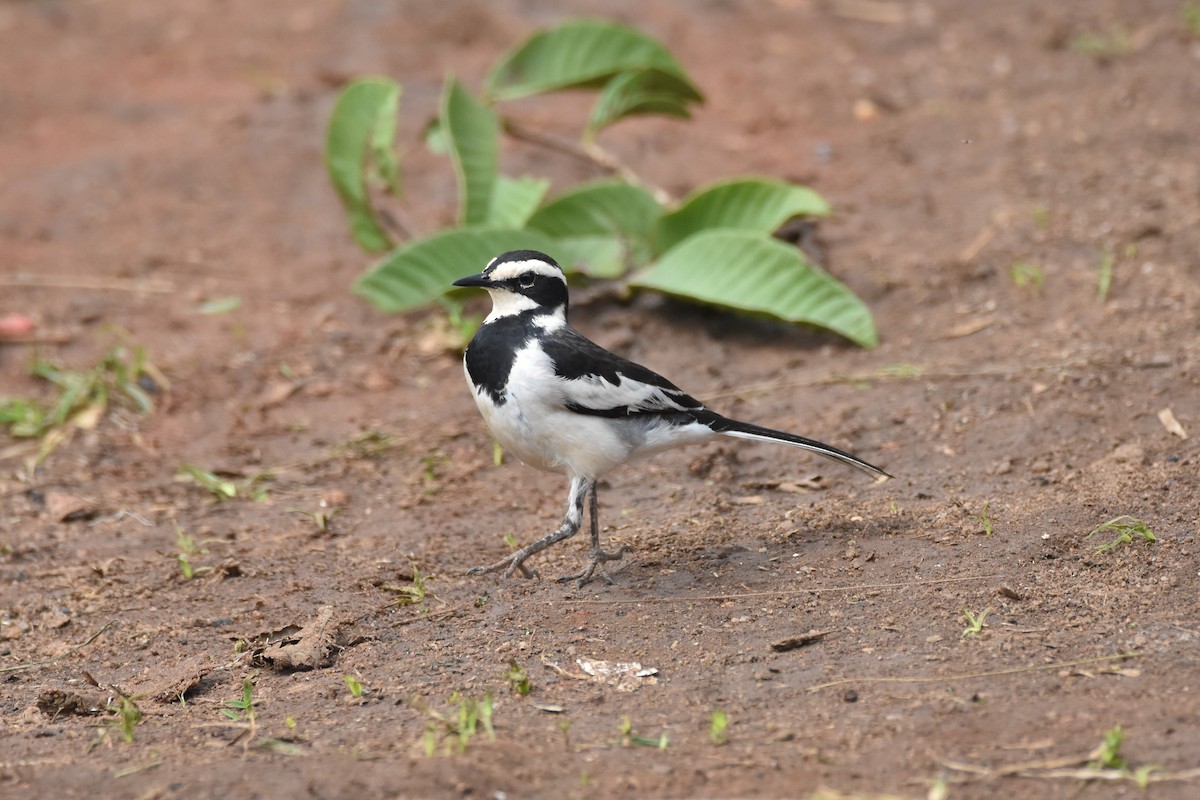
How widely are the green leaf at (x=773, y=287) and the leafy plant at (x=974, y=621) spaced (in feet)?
8.28

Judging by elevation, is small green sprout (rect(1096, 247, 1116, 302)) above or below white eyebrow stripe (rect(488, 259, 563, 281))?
below

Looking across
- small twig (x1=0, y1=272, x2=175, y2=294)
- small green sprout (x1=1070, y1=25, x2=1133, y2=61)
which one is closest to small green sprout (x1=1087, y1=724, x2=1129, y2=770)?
small twig (x1=0, y1=272, x2=175, y2=294)

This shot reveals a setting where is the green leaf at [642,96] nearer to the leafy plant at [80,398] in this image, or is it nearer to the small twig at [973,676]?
the leafy plant at [80,398]

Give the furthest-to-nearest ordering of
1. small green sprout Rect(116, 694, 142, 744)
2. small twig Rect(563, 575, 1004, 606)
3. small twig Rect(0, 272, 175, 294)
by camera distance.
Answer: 1. small twig Rect(0, 272, 175, 294)
2. small twig Rect(563, 575, 1004, 606)
3. small green sprout Rect(116, 694, 142, 744)

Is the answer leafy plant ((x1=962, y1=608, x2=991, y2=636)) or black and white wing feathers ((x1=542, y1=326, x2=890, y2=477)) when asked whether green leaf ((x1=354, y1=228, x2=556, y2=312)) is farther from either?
leafy plant ((x1=962, y1=608, x2=991, y2=636))

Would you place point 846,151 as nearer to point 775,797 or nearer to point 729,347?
point 729,347

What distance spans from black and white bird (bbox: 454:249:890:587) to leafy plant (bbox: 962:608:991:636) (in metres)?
1.00

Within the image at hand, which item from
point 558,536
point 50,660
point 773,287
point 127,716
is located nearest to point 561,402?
point 558,536

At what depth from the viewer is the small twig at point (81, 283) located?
7918 millimetres

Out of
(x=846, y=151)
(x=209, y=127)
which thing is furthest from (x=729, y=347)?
(x=209, y=127)

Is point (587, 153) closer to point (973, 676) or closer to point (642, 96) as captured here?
point (642, 96)

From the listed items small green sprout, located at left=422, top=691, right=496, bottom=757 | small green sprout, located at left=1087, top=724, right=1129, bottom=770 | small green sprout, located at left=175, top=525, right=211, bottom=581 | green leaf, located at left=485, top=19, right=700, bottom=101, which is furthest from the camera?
green leaf, located at left=485, top=19, right=700, bottom=101

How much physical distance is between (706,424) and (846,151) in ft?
13.5

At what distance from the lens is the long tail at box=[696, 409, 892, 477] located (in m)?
5.16
